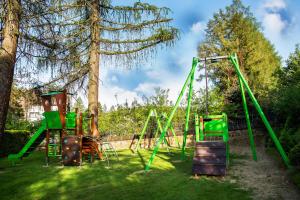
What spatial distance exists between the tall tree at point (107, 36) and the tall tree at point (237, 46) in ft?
48.9

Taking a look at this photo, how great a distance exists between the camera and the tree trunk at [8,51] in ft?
17.8

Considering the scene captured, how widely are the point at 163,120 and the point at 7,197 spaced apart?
43.2 ft

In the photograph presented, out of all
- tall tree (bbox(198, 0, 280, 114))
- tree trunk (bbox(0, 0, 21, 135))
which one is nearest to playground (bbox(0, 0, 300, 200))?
tree trunk (bbox(0, 0, 21, 135))

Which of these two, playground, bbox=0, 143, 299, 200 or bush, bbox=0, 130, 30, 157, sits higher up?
bush, bbox=0, 130, 30, 157

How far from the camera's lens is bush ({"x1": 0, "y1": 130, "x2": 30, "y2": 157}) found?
12984mm

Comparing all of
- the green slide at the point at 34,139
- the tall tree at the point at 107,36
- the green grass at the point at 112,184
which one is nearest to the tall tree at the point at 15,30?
the green grass at the point at 112,184

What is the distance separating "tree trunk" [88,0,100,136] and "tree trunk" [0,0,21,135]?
6332 mm

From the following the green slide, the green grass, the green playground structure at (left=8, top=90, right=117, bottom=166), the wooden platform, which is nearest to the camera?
the green grass

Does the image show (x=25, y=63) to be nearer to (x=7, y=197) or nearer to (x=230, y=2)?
(x=7, y=197)

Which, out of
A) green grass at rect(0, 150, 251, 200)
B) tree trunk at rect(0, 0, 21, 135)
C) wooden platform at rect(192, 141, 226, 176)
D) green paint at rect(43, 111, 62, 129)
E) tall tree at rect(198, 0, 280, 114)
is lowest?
green grass at rect(0, 150, 251, 200)

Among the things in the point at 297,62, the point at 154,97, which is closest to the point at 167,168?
the point at 154,97

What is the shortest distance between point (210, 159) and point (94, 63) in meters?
6.85

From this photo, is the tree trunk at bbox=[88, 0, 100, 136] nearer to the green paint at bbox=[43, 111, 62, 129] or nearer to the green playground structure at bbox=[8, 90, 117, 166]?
the green playground structure at bbox=[8, 90, 117, 166]

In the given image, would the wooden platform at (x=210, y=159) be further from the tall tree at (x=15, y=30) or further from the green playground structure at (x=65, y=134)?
the tall tree at (x=15, y=30)
